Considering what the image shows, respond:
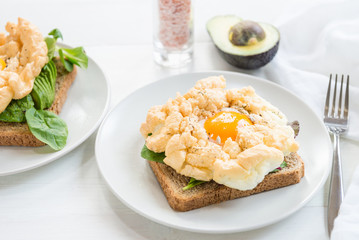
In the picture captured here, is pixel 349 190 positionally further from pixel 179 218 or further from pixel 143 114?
pixel 143 114

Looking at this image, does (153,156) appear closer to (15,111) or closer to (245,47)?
(15,111)

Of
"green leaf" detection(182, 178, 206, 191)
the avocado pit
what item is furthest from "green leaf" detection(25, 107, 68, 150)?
the avocado pit

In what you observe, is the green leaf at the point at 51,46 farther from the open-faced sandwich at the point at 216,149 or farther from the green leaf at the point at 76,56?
the open-faced sandwich at the point at 216,149

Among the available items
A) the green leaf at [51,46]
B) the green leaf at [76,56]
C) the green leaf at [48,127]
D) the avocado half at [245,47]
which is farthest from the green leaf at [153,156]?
the avocado half at [245,47]

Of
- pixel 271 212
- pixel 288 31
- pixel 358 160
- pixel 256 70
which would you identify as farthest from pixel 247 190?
pixel 288 31

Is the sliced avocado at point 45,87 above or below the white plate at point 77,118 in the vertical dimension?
above
